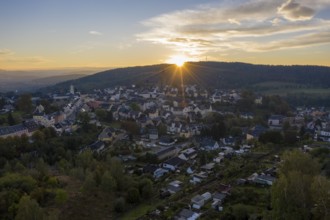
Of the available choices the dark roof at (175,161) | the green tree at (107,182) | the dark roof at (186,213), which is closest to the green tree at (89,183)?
the green tree at (107,182)

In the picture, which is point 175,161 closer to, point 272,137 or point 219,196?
point 219,196

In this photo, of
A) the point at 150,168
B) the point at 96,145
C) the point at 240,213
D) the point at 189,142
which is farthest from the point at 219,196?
the point at 189,142

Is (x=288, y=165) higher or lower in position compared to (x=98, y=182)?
higher

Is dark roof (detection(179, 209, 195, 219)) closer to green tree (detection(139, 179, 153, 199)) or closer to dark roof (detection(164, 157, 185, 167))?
green tree (detection(139, 179, 153, 199))

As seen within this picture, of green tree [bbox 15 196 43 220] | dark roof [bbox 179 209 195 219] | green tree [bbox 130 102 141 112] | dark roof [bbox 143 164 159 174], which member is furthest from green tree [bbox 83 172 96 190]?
green tree [bbox 130 102 141 112]

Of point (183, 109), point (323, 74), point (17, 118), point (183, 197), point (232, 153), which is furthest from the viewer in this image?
point (323, 74)

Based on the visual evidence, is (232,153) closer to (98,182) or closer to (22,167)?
(98,182)

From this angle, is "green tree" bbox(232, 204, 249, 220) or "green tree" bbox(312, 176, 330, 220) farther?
"green tree" bbox(232, 204, 249, 220)

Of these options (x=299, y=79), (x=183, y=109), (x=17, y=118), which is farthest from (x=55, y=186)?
(x=299, y=79)
